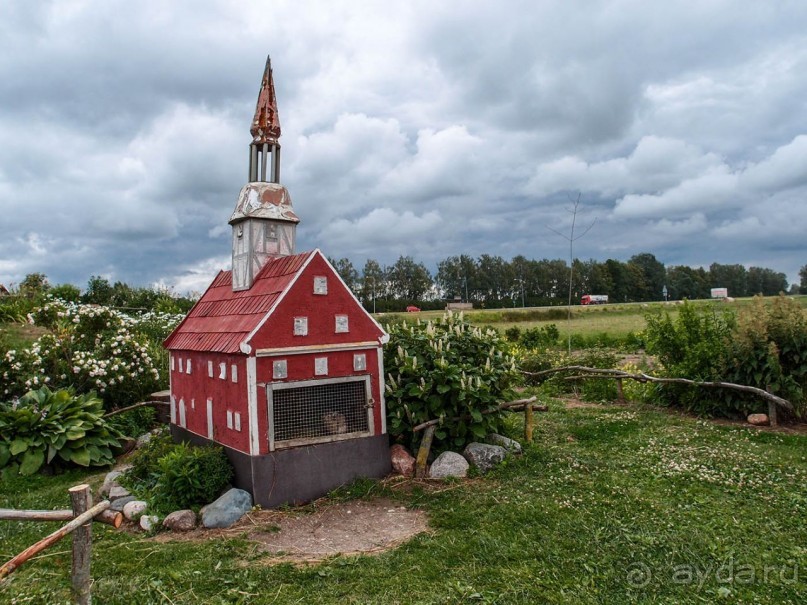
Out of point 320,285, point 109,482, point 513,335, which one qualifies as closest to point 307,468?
point 320,285

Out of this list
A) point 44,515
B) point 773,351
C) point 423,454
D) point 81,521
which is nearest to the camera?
point 44,515

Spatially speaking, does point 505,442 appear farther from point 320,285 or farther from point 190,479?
point 190,479

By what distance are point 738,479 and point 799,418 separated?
14.2 ft

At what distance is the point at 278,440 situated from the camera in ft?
28.0

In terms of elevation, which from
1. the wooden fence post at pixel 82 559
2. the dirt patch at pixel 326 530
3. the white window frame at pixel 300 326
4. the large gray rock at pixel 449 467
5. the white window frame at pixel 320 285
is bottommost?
the dirt patch at pixel 326 530

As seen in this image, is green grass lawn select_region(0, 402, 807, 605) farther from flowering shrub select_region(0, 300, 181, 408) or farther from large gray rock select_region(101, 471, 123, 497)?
flowering shrub select_region(0, 300, 181, 408)

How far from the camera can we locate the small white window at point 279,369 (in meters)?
8.52

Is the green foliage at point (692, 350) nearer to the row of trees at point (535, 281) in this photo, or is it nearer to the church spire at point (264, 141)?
the church spire at point (264, 141)

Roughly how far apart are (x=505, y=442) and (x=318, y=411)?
3.17m

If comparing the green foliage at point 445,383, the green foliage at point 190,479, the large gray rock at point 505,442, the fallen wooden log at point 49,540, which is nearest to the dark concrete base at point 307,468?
the green foliage at point 190,479

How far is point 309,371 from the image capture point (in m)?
8.80

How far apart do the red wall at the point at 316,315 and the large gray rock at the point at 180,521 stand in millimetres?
2335

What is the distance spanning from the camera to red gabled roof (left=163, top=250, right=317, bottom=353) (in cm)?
888

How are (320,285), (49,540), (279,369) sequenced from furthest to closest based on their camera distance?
(320,285) → (279,369) → (49,540)
